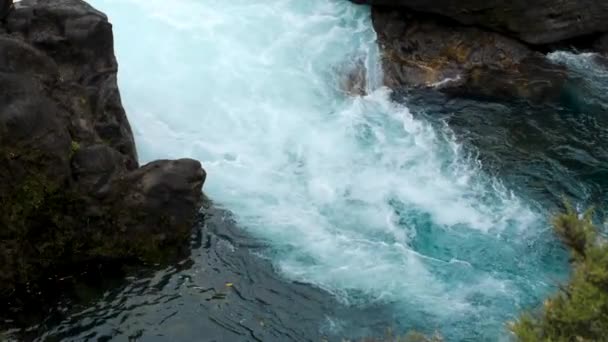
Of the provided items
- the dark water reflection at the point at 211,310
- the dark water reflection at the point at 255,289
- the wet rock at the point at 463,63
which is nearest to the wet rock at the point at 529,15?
the wet rock at the point at 463,63

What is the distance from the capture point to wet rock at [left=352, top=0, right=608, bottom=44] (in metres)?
18.0

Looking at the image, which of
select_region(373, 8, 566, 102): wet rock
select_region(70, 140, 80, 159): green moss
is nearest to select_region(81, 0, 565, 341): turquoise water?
select_region(373, 8, 566, 102): wet rock

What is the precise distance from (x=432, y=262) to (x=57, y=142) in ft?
21.8

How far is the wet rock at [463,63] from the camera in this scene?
1778cm

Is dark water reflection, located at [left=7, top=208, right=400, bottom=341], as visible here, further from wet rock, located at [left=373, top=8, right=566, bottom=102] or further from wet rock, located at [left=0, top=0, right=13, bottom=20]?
wet rock, located at [left=373, top=8, right=566, bottom=102]

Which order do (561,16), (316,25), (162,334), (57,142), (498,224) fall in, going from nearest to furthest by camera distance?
(162,334) < (57,142) < (498,224) < (561,16) < (316,25)

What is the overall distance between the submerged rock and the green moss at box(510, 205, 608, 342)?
271 inches

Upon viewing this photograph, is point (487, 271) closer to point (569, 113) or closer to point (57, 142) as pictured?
point (569, 113)

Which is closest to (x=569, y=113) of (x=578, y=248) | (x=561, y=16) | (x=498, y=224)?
(x=561, y=16)

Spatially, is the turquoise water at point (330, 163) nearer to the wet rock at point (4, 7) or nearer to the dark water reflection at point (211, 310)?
the dark water reflection at point (211, 310)

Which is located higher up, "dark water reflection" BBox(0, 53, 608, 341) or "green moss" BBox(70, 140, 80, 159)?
"green moss" BBox(70, 140, 80, 159)

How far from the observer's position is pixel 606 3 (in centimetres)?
1836

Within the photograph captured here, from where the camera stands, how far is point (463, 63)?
18234mm

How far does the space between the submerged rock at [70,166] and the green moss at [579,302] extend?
6.88 meters
